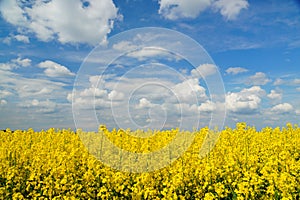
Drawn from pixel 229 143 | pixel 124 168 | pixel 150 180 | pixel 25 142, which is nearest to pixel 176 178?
pixel 150 180

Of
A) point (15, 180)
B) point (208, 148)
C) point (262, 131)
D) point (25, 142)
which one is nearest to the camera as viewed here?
point (15, 180)

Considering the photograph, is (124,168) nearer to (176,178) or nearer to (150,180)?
(150,180)

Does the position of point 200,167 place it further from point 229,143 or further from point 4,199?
point 4,199

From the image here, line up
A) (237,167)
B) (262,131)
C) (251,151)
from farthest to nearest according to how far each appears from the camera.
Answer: (262,131) < (251,151) < (237,167)

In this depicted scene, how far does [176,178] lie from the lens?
19.9ft

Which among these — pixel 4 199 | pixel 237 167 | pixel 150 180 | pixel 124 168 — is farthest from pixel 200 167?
pixel 4 199

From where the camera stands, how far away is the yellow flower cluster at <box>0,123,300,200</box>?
5.77 metres

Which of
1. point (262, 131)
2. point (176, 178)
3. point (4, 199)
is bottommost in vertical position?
point (4, 199)

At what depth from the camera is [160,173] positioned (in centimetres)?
688

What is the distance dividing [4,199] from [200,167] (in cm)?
416

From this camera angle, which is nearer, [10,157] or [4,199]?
[4,199]

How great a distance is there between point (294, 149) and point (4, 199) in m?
8.03

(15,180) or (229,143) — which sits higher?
(229,143)

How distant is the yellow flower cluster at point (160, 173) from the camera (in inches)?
227
